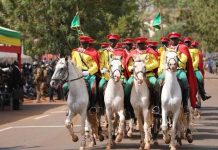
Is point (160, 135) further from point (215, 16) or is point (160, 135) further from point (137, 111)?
point (215, 16)

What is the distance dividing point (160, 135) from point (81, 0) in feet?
67.9

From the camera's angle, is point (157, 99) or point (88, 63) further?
point (88, 63)

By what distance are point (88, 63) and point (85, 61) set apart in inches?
3.5

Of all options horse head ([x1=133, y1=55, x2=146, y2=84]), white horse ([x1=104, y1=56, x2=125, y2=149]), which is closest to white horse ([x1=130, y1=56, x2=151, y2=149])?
horse head ([x1=133, y1=55, x2=146, y2=84])

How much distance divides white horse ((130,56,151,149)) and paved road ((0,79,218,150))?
760 mm

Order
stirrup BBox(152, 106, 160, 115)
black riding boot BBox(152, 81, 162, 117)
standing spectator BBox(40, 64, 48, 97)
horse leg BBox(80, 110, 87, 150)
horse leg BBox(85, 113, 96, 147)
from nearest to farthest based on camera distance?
horse leg BBox(80, 110, 87, 150), black riding boot BBox(152, 81, 162, 117), stirrup BBox(152, 106, 160, 115), horse leg BBox(85, 113, 96, 147), standing spectator BBox(40, 64, 48, 97)

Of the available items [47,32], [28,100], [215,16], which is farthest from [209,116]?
[215,16]

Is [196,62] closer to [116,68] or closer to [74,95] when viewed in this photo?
[116,68]

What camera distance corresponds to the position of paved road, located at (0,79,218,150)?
50.9ft

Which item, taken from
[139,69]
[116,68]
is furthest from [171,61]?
[116,68]

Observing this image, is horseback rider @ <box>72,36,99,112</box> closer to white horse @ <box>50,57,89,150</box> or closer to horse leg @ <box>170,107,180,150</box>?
white horse @ <box>50,57,89,150</box>

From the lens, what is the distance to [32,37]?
1542 inches

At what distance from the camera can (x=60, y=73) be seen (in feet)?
46.0

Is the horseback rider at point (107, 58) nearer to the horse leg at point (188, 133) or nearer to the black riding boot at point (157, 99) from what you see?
the black riding boot at point (157, 99)
